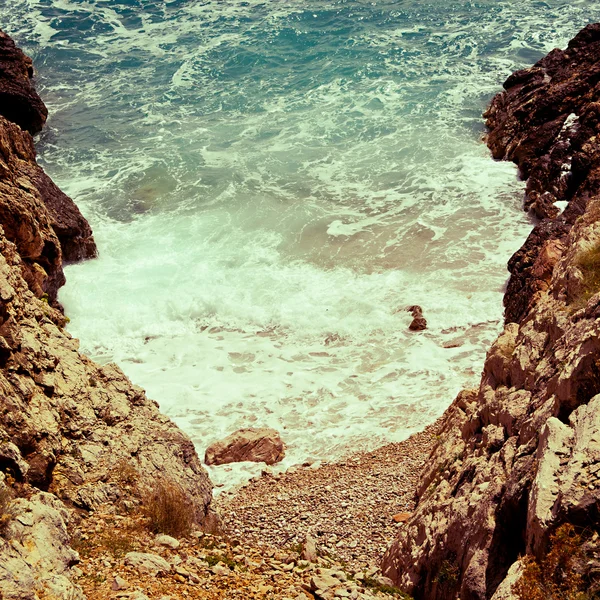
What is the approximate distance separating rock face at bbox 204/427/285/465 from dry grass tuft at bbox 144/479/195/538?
433 cm

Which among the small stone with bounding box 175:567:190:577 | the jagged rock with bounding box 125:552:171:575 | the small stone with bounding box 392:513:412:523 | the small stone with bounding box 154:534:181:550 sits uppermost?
the jagged rock with bounding box 125:552:171:575

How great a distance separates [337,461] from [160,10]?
44.6 metres

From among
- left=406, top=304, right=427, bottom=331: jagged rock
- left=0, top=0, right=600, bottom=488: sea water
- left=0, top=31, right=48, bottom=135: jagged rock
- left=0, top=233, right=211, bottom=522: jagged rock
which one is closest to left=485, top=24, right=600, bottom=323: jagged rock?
left=0, top=0, right=600, bottom=488: sea water

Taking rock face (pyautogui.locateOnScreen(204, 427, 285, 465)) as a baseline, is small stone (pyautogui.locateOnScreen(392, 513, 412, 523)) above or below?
above

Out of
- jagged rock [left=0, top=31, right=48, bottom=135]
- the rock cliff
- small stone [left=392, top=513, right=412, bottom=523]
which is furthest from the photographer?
jagged rock [left=0, top=31, right=48, bottom=135]

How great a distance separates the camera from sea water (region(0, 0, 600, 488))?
1767 centimetres

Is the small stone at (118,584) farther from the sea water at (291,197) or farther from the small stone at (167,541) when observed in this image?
the sea water at (291,197)

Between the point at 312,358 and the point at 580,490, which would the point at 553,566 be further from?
the point at 312,358

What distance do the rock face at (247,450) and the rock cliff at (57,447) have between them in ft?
9.35

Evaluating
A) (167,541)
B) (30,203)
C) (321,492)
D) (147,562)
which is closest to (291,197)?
(30,203)

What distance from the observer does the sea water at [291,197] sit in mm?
17672

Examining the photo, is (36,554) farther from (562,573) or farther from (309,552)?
(562,573)

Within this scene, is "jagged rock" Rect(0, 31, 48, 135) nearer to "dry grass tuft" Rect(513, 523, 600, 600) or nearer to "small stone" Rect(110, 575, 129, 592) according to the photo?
"small stone" Rect(110, 575, 129, 592)

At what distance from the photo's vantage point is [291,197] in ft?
91.0
